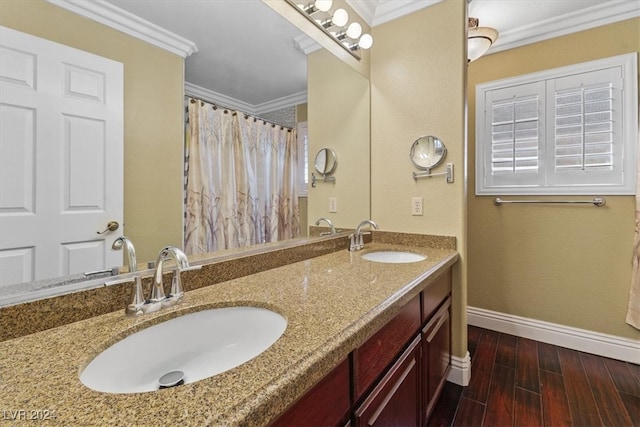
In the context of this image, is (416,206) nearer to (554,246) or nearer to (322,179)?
(322,179)

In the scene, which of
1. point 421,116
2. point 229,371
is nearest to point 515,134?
point 421,116

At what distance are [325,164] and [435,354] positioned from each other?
1.19 m

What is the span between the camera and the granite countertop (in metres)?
0.42

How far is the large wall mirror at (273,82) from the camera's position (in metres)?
0.94

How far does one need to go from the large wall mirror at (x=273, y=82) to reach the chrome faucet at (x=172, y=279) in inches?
5.5

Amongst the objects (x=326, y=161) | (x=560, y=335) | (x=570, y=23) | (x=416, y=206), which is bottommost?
(x=560, y=335)

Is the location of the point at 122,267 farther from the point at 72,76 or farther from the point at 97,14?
the point at 97,14

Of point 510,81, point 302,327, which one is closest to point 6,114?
point 302,327

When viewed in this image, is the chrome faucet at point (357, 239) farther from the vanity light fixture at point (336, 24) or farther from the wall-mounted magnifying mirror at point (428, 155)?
the vanity light fixture at point (336, 24)

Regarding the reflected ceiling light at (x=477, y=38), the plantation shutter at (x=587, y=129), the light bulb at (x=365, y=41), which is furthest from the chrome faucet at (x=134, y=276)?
the plantation shutter at (x=587, y=129)

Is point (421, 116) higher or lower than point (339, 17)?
lower

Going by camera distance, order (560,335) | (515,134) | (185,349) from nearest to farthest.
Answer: (185,349)
(560,335)
(515,134)

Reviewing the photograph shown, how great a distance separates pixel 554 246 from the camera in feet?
7.37

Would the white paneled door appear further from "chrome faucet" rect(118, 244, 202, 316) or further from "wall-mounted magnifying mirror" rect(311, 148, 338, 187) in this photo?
"wall-mounted magnifying mirror" rect(311, 148, 338, 187)
